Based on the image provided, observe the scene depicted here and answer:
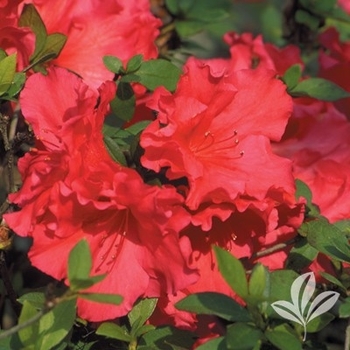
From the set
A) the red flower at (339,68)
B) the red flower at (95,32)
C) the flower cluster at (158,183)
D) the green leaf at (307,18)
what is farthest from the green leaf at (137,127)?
the green leaf at (307,18)

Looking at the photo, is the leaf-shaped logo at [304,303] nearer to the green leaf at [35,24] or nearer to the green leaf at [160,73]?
the green leaf at [160,73]

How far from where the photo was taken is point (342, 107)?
1.68 m

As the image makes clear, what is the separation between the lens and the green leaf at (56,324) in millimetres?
1085

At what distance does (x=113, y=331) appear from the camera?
117 centimetres

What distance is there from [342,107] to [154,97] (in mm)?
561

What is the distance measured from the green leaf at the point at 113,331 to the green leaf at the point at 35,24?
43cm

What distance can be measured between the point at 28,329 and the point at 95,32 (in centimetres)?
56

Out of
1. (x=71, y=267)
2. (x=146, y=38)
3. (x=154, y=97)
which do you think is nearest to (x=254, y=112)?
(x=154, y=97)

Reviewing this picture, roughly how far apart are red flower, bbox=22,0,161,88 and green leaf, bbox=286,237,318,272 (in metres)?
0.41

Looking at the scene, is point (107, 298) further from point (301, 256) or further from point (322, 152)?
point (322, 152)

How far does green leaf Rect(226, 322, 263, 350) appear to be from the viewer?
3.37 feet

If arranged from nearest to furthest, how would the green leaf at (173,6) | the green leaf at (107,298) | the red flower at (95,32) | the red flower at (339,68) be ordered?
the green leaf at (107,298) → the red flower at (95,32) → the red flower at (339,68) → the green leaf at (173,6)

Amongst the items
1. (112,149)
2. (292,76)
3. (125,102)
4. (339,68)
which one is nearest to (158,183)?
(112,149)

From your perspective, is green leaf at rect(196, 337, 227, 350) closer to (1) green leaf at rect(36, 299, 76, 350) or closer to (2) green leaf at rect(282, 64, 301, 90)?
(1) green leaf at rect(36, 299, 76, 350)
